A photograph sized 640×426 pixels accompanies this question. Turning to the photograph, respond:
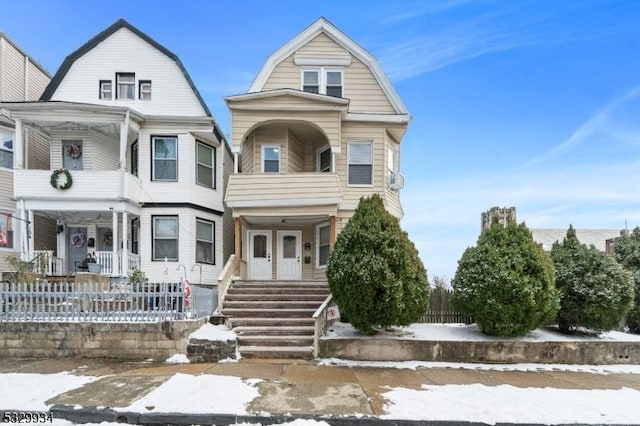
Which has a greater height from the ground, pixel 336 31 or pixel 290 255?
pixel 336 31

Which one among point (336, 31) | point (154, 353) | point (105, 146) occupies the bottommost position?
point (154, 353)

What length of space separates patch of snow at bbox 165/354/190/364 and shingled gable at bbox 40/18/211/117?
8.30 metres

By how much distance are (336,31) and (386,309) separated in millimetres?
10020

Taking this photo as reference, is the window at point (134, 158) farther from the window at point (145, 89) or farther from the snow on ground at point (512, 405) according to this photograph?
the snow on ground at point (512, 405)

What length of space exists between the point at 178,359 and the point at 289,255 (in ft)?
19.2

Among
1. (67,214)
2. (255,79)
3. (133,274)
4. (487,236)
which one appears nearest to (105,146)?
(67,214)

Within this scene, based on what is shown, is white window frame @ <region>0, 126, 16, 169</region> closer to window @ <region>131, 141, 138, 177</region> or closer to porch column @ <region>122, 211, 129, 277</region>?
window @ <region>131, 141, 138, 177</region>

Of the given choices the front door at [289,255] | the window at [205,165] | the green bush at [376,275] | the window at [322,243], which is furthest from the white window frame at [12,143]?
the green bush at [376,275]

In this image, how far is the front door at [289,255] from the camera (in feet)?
40.9

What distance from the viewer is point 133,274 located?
1080 cm

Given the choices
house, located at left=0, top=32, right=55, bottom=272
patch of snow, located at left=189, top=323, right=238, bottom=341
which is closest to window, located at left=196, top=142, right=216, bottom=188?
house, located at left=0, top=32, right=55, bottom=272

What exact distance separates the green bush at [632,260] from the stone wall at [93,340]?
11.4 meters

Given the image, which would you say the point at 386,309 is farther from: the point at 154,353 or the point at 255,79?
the point at 255,79

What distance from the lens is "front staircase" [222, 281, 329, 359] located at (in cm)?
769
